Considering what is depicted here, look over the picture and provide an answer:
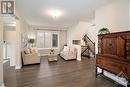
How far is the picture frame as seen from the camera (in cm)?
446

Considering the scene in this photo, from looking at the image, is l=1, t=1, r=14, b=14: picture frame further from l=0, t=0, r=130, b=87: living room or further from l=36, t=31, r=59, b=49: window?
l=36, t=31, r=59, b=49: window

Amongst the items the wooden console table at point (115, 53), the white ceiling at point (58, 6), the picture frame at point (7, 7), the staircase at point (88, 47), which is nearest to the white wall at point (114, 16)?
the white ceiling at point (58, 6)

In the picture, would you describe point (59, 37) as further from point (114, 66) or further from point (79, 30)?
point (114, 66)

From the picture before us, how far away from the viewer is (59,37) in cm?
992

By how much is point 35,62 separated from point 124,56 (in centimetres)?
454

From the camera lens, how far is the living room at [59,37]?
3.77 meters

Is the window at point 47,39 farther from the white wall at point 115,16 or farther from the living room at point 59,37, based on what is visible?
the white wall at point 115,16

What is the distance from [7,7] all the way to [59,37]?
5775 mm

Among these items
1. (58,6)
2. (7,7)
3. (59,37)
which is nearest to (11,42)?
(7,7)

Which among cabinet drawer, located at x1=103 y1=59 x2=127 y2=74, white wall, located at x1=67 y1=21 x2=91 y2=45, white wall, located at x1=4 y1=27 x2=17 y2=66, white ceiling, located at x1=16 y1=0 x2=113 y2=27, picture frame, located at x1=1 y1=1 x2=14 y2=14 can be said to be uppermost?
white ceiling, located at x1=16 y1=0 x2=113 y2=27

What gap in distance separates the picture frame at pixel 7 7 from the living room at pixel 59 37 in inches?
12.3

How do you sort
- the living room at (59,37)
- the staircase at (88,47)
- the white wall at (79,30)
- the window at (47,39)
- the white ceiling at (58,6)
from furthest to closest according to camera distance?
the window at (47,39), the staircase at (88,47), the white wall at (79,30), the white ceiling at (58,6), the living room at (59,37)

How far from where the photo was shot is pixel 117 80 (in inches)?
A: 144

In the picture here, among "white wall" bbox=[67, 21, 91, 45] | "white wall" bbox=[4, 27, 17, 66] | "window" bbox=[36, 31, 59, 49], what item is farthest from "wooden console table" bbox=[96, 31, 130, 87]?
"window" bbox=[36, 31, 59, 49]
